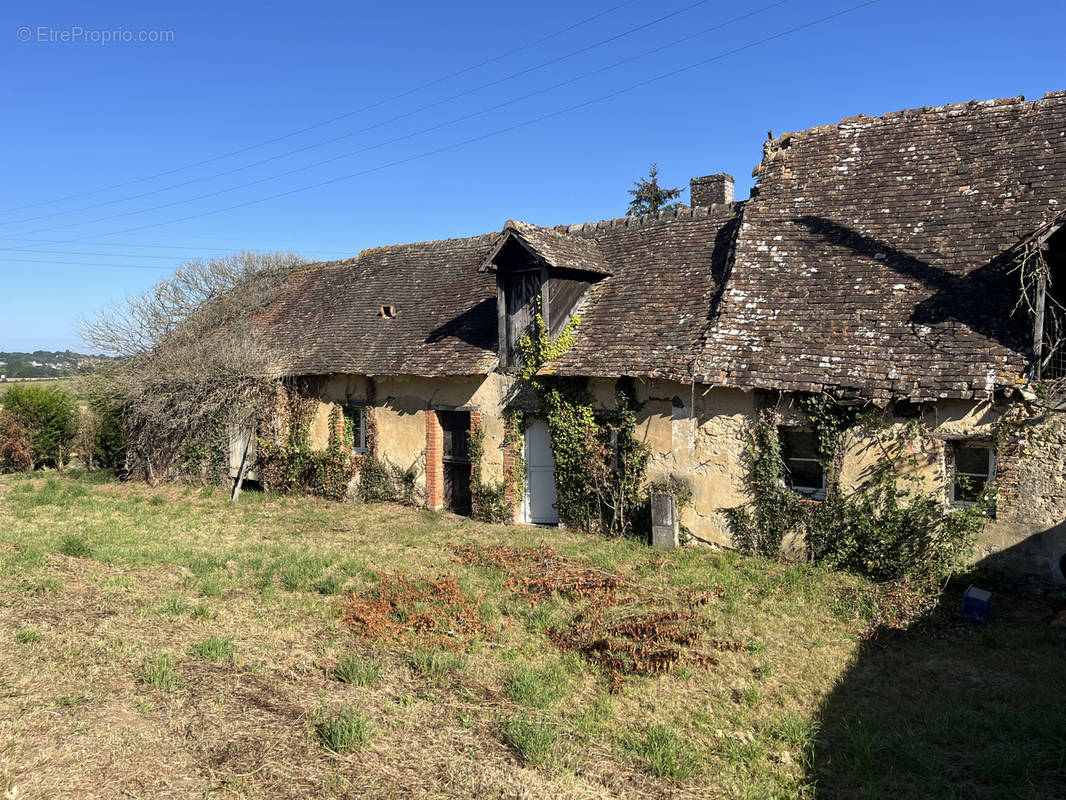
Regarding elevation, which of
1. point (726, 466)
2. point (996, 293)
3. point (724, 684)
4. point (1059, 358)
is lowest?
point (724, 684)

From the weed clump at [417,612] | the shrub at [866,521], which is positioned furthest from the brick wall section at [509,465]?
the shrub at [866,521]

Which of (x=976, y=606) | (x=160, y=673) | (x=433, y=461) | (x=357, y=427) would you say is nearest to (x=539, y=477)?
(x=433, y=461)

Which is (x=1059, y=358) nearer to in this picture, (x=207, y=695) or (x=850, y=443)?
(x=850, y=443)

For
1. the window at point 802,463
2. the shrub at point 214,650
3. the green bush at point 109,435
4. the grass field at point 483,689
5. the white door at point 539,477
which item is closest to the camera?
the grass field at point 483,689

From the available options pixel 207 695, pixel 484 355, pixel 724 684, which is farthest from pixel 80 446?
pixel 724 684

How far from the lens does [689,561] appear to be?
10617mm

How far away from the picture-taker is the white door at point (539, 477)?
44.2 ft

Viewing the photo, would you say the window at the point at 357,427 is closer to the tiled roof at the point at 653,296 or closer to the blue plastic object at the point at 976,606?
the tiled roof at the point at 653,296

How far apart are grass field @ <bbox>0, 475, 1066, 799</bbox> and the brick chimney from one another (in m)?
8.87

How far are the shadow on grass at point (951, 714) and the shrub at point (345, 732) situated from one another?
3484 mm

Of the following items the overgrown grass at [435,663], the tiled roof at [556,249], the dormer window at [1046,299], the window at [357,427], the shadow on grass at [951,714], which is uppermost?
the tiled roof at [556,249]

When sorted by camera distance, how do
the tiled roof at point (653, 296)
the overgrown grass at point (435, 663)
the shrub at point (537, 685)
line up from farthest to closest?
the tiled roof at point (653, 296) < the overgrown grass at point (435, 663) < the shrub at point (537, 685)

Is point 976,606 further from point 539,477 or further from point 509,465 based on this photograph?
point 509,465

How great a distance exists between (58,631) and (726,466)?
9.06 metres
